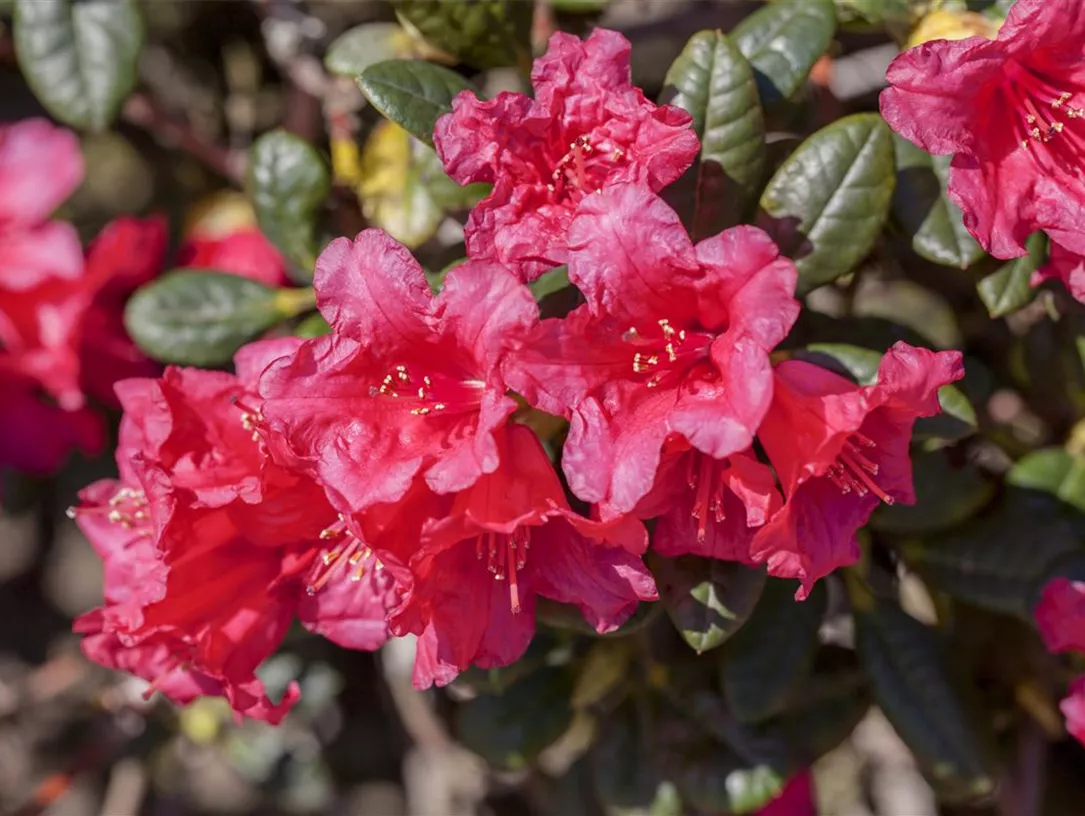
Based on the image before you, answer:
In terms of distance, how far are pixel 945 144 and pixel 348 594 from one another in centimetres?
78

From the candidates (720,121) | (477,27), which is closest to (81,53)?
(477,27)

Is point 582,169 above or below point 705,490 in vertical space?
above

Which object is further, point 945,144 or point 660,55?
point 660,55

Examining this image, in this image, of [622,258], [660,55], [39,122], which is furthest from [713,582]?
[39,122]

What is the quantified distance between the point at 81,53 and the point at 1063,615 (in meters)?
1.50

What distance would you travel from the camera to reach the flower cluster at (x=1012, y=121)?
106 centimetres

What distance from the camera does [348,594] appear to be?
1256 millimetres

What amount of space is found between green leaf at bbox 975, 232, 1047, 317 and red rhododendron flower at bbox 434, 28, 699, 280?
0.42 metres

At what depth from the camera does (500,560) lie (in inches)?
44.2

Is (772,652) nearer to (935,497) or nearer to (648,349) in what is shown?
(935,497)

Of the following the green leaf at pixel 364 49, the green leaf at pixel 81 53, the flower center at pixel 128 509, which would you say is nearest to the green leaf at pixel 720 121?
the green leaf at pixel 364 49

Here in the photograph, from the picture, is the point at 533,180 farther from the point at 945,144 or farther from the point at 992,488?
the point at 992,488

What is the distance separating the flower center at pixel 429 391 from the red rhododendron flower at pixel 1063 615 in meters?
0.73

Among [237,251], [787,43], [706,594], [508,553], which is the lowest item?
[237,251]
